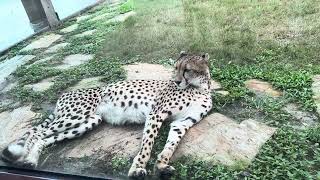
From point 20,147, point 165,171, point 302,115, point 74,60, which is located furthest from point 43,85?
point 302,115

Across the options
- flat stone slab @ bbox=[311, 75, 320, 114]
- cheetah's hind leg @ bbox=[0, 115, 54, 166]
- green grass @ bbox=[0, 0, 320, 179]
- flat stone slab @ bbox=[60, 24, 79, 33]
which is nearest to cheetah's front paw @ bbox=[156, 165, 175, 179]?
green grass @ bbox=[0, 0, 320, 179]

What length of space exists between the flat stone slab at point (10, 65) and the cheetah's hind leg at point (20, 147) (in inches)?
14.8

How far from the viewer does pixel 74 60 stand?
1939 millimetres

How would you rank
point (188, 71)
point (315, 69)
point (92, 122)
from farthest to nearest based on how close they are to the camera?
point (92, 122), point (188, 71), point (315, 69)

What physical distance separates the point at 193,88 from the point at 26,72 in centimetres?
81

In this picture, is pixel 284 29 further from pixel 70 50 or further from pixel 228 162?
pixel 70 50

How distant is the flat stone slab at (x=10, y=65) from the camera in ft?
7.00

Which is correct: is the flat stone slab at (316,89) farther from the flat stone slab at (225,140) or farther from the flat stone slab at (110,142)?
the flat stone slab at (110,142)

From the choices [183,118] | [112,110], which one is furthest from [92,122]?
[183,118]

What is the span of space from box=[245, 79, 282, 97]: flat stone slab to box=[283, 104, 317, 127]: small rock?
0.20 ft

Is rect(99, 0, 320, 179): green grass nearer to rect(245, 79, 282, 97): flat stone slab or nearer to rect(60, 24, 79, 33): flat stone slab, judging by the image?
rect(245, 79, 282, 97): flat stone slab

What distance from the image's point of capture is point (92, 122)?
1.80m

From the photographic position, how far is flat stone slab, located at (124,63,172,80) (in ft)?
5.71

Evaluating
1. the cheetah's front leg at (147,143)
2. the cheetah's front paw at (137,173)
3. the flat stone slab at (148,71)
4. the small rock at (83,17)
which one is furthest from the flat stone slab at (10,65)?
the cheetah's front paw at (137,173)
